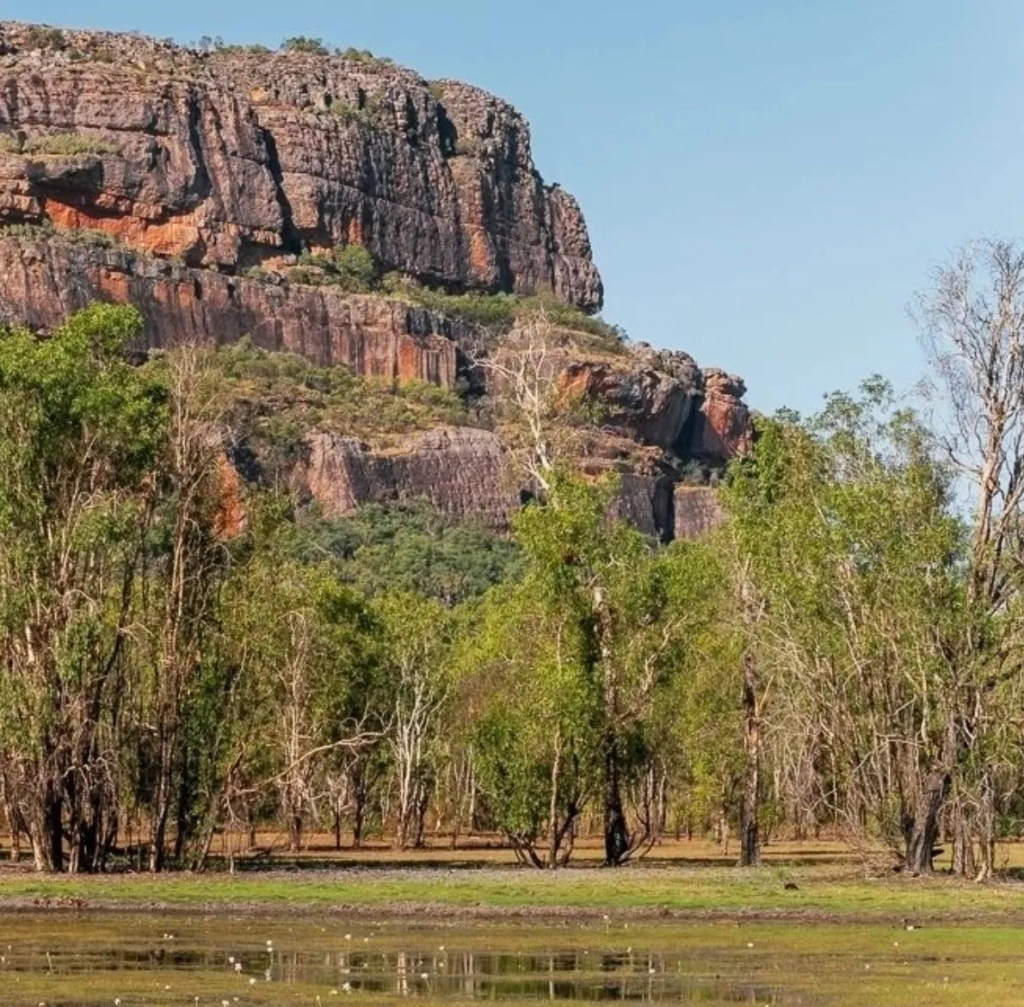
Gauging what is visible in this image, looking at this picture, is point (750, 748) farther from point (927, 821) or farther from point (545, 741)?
point (927, 821)

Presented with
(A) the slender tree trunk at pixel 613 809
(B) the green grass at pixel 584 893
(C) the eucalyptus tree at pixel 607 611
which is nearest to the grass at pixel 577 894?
(B) the green grass at pixel 584 893

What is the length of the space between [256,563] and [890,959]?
109 feet

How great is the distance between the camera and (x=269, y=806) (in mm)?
90438

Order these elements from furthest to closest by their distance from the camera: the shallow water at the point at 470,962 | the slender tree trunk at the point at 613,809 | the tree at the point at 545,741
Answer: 1. the slender tree trunk at the point at 613,809
2. the tree at the point at 545,741
3. the shallow water at the point at 470,962

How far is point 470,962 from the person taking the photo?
38375 mm

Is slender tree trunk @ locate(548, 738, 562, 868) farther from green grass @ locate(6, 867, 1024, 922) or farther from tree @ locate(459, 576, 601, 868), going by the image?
green grass @ locate(6, 867, 1024, 922)

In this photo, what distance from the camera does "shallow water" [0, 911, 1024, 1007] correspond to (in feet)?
108

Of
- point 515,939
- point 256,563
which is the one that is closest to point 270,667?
point 256,563

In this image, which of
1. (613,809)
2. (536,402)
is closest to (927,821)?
(613,809)

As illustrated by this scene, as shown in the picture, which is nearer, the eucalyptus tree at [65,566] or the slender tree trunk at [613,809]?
the eucalyptus tree at [65,566]

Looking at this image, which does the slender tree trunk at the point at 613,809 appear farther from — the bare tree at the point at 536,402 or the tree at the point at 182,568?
the tree at the point at 182,568

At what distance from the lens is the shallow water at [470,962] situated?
32.8 metres

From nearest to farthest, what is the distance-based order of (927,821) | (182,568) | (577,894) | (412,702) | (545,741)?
1. (577,894)
2. (927,821)
3. (182,568)
4. (545,741)
5. (412,702)

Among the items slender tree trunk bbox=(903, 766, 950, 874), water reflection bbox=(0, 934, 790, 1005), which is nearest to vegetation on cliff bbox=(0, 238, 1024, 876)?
slender tree trunk bbox=(903, 766, 950, 874)
